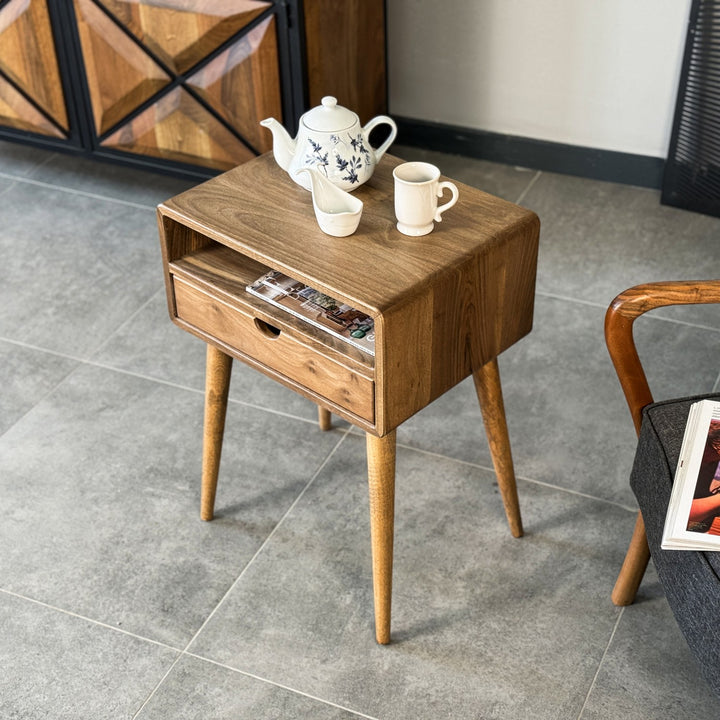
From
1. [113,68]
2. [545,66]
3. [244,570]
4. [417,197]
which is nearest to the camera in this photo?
[417,197]

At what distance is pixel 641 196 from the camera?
271 centimetres

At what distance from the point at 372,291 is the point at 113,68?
1443 millimetres

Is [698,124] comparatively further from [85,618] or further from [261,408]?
[85,618]

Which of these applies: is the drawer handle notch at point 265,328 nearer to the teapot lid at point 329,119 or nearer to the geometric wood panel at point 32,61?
the teapot lid at point 329,119

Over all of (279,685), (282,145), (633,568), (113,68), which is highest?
(282,145)

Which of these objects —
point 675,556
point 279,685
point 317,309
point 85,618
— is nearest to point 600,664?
point 675,556

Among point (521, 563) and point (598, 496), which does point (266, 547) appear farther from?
point (598, 496)

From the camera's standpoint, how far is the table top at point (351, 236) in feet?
4.44

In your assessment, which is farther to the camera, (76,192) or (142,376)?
(76,192)

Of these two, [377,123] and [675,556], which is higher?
[377,123]

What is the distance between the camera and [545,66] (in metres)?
2.66

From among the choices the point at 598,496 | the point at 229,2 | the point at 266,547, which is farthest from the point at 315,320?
the point at 229,2

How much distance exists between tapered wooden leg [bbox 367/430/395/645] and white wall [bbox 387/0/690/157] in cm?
153

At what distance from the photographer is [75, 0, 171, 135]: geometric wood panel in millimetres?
2430
